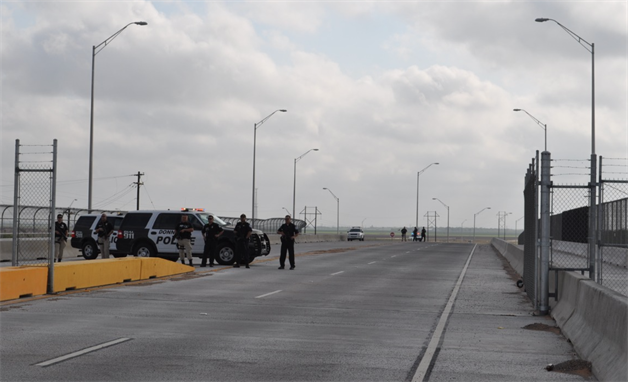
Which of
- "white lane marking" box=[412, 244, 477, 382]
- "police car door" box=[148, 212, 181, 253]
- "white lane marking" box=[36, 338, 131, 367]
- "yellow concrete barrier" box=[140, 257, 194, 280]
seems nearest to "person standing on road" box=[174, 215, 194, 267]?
"police car door" box=[148, 212, 181, 253]

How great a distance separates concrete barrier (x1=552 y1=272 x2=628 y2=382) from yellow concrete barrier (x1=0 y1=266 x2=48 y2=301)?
985 centimetres

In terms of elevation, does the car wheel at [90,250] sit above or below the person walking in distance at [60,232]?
below

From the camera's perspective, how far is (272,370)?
9.09 m

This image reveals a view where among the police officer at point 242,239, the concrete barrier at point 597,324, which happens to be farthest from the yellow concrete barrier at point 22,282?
the police officer at point 242,239

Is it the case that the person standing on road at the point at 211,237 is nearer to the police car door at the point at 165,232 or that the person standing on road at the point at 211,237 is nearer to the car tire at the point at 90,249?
the police car door at the point at 165,232

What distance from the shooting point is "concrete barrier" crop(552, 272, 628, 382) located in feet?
27.1

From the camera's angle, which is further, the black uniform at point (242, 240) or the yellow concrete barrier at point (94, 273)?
the black uniform at point (242, 240)

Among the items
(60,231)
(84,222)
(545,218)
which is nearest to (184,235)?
(60,231)

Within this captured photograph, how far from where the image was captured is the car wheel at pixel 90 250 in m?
31.4

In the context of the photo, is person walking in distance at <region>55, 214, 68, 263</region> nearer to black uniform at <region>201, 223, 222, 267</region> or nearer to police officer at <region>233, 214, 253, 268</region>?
black uniform at <region>201, 223, 222, 267</region>

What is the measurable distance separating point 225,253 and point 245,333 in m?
17.0

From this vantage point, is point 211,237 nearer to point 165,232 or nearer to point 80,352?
point 165,232

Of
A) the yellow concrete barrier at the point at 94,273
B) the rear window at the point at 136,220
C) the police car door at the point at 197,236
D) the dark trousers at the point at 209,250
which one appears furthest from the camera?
the rear window at the point at 136,220

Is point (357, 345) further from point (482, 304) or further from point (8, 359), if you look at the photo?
point (482, 304)
